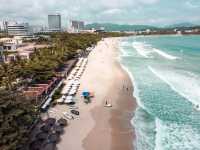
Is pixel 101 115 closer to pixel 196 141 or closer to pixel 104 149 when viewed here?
pixel 104 149

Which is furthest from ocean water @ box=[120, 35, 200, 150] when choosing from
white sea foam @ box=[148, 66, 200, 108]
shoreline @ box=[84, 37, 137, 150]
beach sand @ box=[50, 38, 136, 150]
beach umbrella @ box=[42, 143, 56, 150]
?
beach umbrella @ box=[42, 143, 56, 150]

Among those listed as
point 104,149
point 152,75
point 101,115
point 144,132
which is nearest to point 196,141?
point 144,132

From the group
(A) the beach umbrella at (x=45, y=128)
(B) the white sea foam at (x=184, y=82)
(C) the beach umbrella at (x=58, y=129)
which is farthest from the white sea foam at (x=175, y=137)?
(A) the beach umbrella at (x=45, y=128)

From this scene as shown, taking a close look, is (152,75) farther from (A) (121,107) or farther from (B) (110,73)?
(A) (121,107)

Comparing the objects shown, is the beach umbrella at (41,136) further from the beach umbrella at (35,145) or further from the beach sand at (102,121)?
the beach sand at (102,121)

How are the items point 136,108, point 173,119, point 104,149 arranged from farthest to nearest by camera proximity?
point 136,108 → point 173,119 → point 104,149

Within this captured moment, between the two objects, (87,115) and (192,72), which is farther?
(192,72)

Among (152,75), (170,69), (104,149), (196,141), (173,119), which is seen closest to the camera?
(104,149)
